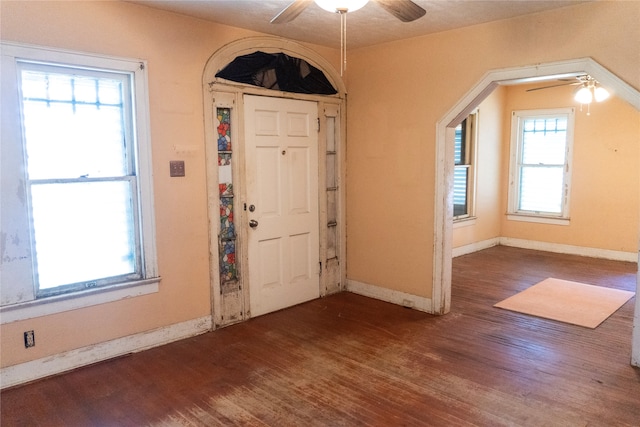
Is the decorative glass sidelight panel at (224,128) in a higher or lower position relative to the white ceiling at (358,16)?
lower

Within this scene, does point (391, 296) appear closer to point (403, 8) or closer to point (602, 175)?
point (403, 8)

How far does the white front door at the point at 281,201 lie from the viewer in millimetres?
4062

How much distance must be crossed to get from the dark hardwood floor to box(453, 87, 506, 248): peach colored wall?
275cm

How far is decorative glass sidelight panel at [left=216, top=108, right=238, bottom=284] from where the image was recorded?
3826 millimetres

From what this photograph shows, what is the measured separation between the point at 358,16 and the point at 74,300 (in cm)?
303

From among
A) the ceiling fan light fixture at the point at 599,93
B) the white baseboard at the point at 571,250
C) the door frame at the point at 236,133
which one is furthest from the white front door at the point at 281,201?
the white baseboard at the point at 571,250

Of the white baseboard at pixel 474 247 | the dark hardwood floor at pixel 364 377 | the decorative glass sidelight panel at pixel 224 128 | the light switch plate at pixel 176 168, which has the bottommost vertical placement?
the dark hardwood floor at pixel 364 377

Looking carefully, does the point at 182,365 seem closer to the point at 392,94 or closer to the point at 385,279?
the point at 385,279

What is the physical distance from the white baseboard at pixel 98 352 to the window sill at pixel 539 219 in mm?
5587

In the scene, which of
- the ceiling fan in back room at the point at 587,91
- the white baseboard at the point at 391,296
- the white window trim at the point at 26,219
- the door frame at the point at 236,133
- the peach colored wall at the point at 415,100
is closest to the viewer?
the white window trim at the point at 26,219

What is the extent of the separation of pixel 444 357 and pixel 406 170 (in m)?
1.85

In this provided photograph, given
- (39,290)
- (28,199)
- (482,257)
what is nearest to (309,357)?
(39,290)

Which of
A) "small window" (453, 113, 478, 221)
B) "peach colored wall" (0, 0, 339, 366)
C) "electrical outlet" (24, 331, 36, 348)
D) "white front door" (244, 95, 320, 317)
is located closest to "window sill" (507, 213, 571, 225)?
"small window" (453, 113, 478, 221)

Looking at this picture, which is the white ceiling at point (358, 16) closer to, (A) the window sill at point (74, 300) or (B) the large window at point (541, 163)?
(A) the window sill at point (74, 300)
